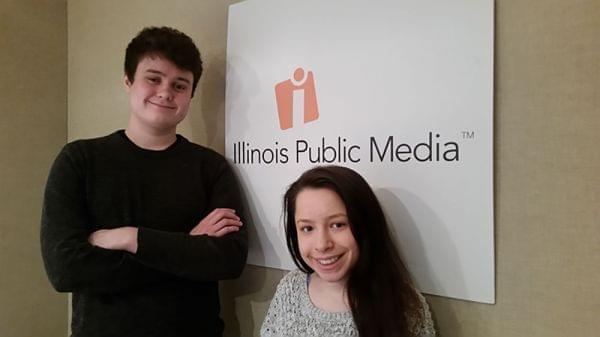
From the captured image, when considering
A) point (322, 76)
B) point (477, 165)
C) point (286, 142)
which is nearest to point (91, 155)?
point (286, 142)

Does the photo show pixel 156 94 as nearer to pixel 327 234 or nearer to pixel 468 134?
pixel 327 234

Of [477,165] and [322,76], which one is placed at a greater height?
[322,76]

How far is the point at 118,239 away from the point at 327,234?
617mm

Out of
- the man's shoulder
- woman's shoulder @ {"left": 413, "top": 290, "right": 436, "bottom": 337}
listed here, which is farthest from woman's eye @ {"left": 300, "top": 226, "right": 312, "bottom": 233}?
the man's shoulder

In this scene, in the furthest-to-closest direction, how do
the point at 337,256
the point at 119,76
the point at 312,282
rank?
the point at 119,76, the point at 312,282, the point at 337,256

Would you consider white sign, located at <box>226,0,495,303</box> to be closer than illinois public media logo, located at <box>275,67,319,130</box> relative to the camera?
Yes

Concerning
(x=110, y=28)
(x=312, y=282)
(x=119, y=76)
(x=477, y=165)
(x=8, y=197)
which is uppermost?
(x=110, y=28)

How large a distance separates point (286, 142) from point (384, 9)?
48 cm

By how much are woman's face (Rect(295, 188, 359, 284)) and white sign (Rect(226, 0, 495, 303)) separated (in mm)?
210

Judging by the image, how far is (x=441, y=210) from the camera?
1.07 meters

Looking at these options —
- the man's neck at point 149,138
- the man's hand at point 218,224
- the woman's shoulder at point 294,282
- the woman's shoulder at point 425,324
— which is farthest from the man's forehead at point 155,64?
the woman's shoulder at point 425,324

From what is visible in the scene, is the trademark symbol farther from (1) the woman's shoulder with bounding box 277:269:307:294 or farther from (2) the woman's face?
(1) the woman's shoulder with bounding box 277:269:307:294

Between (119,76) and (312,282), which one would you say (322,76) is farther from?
(119,76)

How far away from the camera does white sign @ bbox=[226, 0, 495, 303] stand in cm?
103
